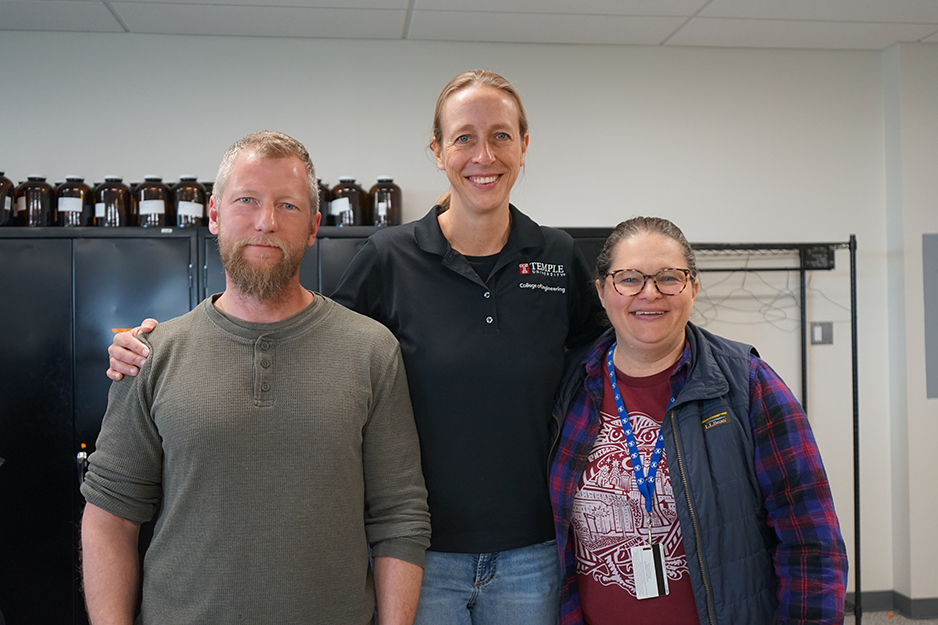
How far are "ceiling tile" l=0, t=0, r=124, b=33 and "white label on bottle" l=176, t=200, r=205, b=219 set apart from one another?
38.1 inches

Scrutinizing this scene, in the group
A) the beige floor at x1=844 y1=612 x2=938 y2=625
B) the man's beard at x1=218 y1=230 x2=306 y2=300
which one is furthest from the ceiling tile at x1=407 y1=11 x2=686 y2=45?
the beige floor at x1=844 y1=612 x2=938 y2=625

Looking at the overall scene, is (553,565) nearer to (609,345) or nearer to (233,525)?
(609,345)

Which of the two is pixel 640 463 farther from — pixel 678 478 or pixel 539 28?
pixel 539 28

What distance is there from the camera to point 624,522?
1387 mm

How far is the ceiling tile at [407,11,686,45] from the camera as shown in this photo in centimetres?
307

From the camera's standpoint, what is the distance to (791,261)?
11.6 feet

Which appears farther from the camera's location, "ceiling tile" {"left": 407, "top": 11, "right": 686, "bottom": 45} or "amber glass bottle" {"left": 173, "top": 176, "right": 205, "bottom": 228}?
"ceiling tile" {"left": 407, "top": 11, "right": 686, "bottom": 45}

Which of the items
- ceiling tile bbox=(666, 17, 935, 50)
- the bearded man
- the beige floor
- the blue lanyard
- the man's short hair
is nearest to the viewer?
the bearded man

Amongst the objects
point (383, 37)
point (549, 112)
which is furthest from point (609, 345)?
point (383, 37)

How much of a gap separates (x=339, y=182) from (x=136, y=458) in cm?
218

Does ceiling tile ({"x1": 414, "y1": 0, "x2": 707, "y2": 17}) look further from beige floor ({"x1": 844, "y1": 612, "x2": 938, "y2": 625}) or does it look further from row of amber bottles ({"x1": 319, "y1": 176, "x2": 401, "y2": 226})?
beige floor ({"x1": 844, "y1": 612, "x2": 938, "y2": 625})

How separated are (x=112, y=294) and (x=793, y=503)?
269 cm

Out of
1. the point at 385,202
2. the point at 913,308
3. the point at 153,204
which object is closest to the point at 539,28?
the point at 385,202

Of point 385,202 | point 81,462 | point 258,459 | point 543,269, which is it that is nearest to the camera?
point 258,459
